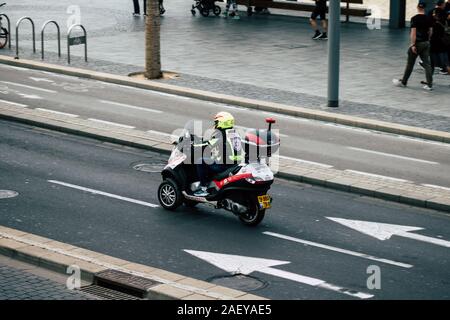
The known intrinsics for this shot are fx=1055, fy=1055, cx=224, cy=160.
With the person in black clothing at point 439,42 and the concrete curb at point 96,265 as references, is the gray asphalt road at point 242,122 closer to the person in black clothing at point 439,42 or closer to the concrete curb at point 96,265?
the person in black clothing at point 439,42

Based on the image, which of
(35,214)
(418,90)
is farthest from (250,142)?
(418,90)

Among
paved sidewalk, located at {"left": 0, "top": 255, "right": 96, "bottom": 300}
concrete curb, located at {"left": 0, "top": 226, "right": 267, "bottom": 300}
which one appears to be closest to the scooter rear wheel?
concrete curb, located at {"left": 0, "top": 226, "right": 267, "bottom": 300}

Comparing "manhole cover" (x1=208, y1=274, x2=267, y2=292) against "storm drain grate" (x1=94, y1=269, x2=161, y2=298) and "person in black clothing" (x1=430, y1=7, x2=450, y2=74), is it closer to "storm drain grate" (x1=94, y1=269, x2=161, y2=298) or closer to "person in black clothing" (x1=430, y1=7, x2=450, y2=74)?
"storm drain grate" (x1=94, y1=269, x2=161, y2=298)

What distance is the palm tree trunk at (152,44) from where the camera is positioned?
92.3 feet

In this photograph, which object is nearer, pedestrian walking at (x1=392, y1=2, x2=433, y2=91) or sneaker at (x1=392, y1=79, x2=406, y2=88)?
pedestrian walking at (x1=392, y1=2, x2=433, y2=91)

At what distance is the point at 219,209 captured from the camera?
16922 millimetres

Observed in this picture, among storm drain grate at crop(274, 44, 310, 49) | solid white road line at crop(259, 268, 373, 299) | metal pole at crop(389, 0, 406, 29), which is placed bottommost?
solid white road line at crop(259, 268, 373, 299)

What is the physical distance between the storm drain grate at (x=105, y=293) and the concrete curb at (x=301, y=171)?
6.39 meters

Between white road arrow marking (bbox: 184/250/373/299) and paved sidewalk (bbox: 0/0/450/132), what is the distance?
9.62m

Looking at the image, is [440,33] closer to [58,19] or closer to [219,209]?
[219,209]

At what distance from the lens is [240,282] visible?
13398 mm

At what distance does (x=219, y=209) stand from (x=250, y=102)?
335 inches

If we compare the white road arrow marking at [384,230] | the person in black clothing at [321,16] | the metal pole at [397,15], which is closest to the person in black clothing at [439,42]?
the person in black clothing at [321,16]

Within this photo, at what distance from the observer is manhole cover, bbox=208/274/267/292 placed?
13195 millimetres
